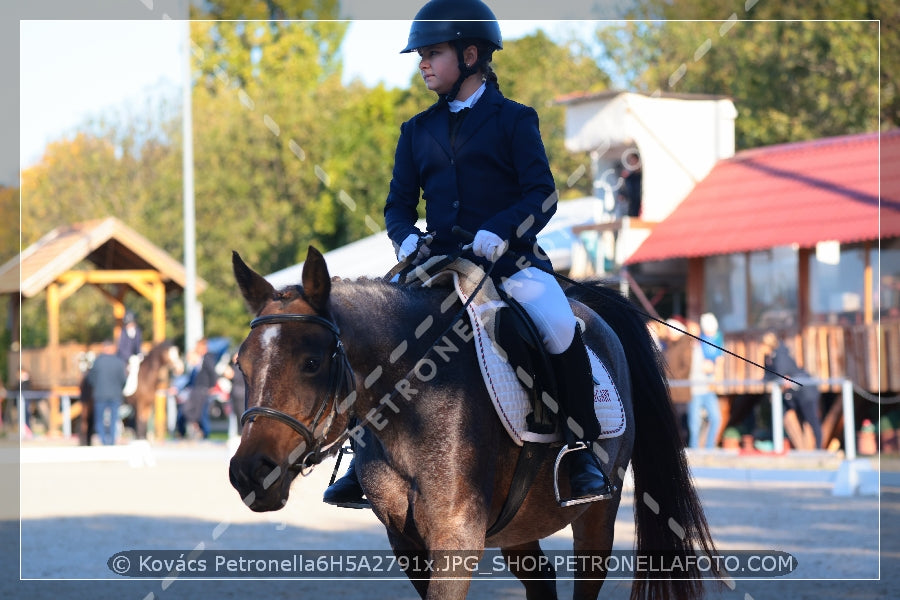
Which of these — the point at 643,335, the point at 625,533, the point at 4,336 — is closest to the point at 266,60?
the point at 4,336

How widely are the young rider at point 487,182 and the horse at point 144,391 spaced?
2241cm

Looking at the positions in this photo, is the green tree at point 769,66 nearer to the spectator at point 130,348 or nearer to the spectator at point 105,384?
the spectator at point 130,348

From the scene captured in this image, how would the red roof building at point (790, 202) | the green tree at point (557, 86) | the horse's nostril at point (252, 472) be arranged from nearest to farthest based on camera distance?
the horse's nostril at point (252, 472) → the red roof building at point (790, 202) → the green tree at point (557, 86)

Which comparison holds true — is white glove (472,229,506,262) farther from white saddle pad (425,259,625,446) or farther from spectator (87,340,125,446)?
spectator (87,340,125,446)

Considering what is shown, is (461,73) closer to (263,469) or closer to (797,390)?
(263,469)

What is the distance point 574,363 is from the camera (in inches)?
231

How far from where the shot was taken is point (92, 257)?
34719mm

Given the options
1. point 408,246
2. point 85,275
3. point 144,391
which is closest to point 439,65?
point 408,246

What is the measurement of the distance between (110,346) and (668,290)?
12.5 metres

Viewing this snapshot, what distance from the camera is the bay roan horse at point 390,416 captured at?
4598 millimetres

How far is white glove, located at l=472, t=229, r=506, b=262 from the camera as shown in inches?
216

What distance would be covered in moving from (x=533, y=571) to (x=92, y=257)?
29.9 m

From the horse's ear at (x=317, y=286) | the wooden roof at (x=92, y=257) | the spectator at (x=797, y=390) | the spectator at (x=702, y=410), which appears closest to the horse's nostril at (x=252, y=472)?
the horse's ear at (x=317, y=286)

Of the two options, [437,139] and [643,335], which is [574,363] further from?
[643,335]
